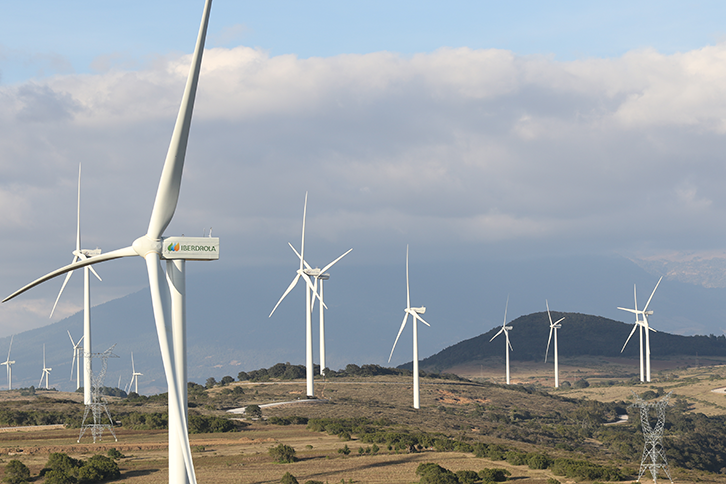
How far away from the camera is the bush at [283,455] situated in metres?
53.5

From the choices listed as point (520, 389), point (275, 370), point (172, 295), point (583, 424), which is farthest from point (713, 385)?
point (172, 295)

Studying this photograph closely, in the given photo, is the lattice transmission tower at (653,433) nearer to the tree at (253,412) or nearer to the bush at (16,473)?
the bush at (16,473)

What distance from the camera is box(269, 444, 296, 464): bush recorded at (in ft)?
176

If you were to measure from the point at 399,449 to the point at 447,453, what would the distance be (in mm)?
3931

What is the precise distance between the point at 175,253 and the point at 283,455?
26474 millimetres

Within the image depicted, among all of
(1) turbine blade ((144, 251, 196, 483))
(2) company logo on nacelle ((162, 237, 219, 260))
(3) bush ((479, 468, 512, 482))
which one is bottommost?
(3) bush ((479, 468, 512, 482))

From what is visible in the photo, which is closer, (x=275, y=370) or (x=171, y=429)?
(x=171, y=429)

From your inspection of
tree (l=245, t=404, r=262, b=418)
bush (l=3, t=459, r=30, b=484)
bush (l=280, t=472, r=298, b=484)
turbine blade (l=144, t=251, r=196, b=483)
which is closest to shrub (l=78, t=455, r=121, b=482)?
bush (l=3, t=459, r=30, b=484)

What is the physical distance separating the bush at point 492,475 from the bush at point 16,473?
28555 millimetres

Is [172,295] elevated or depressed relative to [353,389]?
elevated

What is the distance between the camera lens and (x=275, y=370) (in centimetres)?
15475

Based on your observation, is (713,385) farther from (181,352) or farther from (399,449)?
(181,352)

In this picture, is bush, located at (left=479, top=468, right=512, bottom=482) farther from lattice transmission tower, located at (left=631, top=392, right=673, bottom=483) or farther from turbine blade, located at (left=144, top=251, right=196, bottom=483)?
turbine blade, located at (left=144, top=251, right=196, bottom=483)

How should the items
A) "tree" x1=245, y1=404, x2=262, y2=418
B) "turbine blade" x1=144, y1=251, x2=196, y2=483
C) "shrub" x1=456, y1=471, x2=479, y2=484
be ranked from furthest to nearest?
"tree" x1=245, y1=404, x2=262, y2=418
"shrub" x1=456, y1=471, x2=479, y2=484
"turbine blade" x1=144, y1=251, x2=196, y2=483
